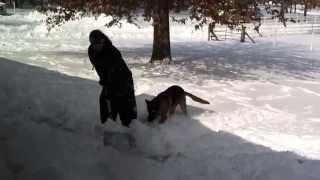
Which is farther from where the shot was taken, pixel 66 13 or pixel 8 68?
pixel 66 13

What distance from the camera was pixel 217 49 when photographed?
2419 centimetres

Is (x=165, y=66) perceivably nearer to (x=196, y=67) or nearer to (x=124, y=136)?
(x=196, y=67)

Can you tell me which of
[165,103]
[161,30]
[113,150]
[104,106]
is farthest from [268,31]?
[113,150]

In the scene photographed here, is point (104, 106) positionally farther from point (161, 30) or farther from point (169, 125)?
point (161, 30)

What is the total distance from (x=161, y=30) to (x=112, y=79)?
378 inches

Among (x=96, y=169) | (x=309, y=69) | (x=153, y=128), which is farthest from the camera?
(x=309, y=69)

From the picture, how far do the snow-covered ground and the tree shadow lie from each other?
13mm

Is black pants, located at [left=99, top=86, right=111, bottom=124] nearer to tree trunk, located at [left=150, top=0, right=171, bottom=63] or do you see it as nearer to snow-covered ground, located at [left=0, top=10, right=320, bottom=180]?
snow-covered ground, located at [left=0, top=10, right=320, bottom=180]

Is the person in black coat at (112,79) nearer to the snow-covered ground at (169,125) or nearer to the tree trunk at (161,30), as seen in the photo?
the snow-covered ground at (169,125)

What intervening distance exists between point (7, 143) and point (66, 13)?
10.1 metres

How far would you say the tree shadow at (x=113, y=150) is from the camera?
6.32m

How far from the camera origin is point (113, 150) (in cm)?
706

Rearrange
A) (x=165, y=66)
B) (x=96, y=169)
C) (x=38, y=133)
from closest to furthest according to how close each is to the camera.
→ (x=96, y=169)
(x=38, y=133)
(x=165, y=66)

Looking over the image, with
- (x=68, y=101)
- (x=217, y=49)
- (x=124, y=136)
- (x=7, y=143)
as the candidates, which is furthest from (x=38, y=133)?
(x=217, y=49)
